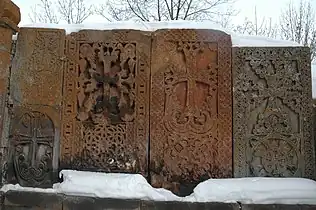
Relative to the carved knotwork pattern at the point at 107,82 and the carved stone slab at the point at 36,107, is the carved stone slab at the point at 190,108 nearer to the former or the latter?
the carved knotwork pattern at the point at 107,82

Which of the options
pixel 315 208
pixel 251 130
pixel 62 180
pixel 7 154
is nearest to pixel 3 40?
pixel 7 154

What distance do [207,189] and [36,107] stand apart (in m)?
1.85

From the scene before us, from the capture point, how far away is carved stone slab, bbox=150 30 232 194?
3557mm

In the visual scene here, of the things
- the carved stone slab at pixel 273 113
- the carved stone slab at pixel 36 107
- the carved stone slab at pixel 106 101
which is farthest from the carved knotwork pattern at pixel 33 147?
the carved stone slab at pixel 273 113

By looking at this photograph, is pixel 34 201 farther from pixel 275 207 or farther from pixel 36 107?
pixel 275 207

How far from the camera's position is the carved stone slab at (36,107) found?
3.59 m

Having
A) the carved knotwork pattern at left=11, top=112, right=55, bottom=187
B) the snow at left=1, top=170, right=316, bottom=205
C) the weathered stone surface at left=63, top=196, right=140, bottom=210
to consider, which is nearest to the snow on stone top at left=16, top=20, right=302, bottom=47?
the carved knotwork pattern at left=11, top=112, right=55, bottom=187

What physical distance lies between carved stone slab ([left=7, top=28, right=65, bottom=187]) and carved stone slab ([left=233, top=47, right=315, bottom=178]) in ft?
5.85

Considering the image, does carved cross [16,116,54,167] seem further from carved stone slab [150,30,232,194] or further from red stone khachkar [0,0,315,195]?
carved stone slab [150,30,232,194]

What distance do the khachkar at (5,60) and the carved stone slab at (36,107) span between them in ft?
0.21

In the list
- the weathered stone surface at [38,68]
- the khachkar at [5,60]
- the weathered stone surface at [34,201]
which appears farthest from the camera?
the weathered stone surface at [38,68]

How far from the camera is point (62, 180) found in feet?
11.5

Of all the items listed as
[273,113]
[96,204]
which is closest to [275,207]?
[273,113]

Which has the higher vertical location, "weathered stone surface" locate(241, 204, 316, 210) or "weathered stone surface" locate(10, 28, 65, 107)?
"weathered stone surface" locate(10, 28, 65, 107)
